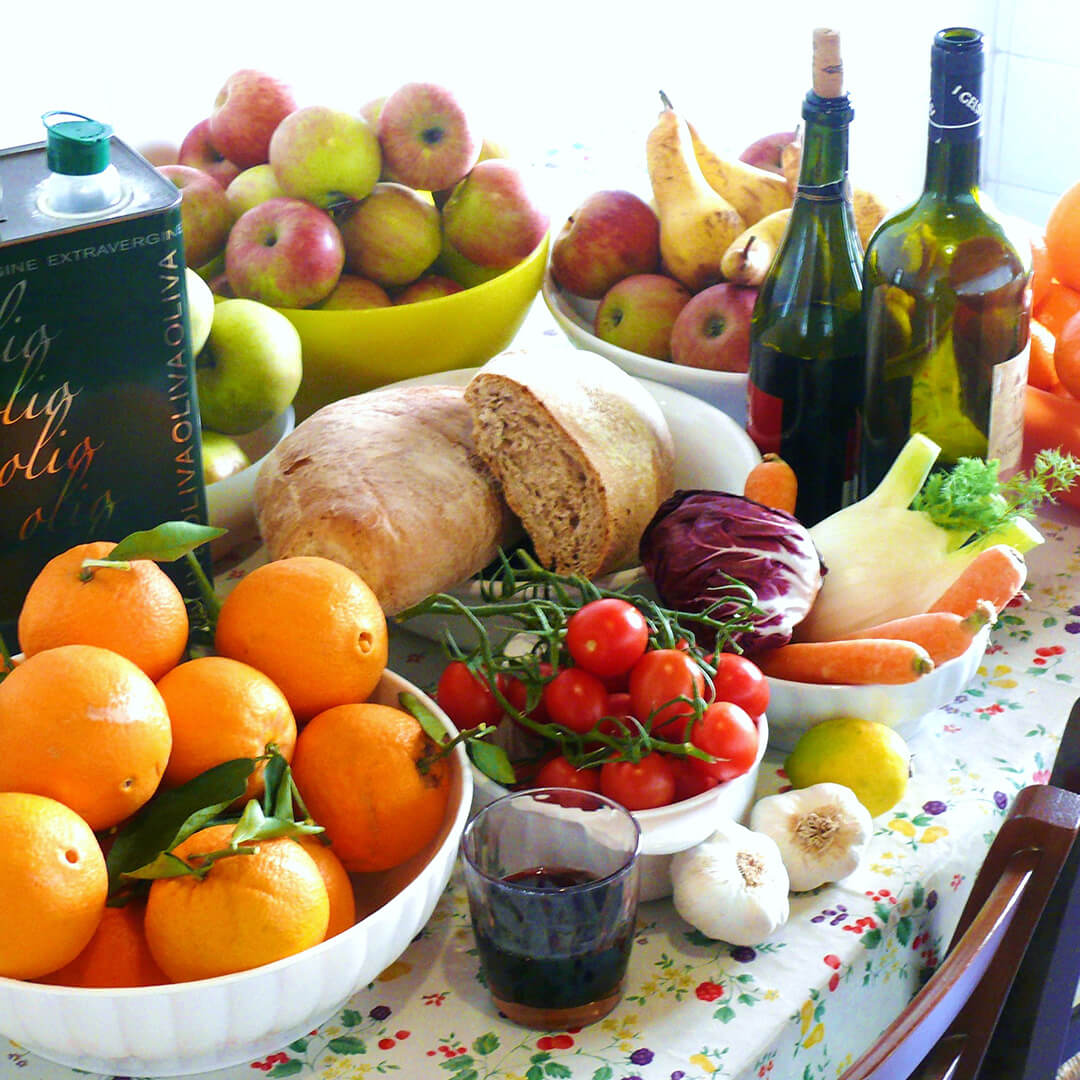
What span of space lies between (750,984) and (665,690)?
0.15 metres

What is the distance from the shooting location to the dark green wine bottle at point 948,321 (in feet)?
3.01

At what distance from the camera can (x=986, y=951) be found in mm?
610

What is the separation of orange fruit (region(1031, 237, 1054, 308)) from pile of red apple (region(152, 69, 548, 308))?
1.36 feet

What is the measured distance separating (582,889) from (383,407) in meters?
0.44

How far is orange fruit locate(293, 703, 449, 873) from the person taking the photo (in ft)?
2.16

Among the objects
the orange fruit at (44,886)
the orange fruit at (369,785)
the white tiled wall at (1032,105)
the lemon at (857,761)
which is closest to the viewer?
the orange fruit at (44,886)

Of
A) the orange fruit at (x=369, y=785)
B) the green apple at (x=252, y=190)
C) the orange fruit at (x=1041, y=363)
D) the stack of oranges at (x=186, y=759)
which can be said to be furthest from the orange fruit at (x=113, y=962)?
the orange fruit at (x=1041, y=363)

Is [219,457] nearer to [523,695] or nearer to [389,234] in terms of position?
[389,234]

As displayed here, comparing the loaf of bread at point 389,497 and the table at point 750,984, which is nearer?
the table at point 750,984

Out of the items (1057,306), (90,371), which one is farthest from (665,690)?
(1057,306)

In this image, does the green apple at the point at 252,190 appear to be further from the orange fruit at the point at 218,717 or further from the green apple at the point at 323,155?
the orange fruit at the point at 218,717

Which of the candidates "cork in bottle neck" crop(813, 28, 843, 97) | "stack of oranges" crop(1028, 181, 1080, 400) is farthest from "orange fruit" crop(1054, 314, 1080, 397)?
"cork in bottle neck" crop(813, 28, 843, 97)

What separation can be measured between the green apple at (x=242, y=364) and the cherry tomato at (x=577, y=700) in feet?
1.30

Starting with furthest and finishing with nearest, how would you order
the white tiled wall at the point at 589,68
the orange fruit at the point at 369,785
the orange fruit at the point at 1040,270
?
the white tiled wall at the point at 589,68
the orange fruit at the point at 1040,270
the orange fruit at the point at 369,785
